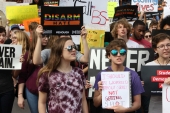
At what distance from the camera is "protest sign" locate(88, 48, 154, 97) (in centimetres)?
460

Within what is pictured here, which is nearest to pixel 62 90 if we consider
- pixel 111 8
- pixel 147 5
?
pixel 111 8

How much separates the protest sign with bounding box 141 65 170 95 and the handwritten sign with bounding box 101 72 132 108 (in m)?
0.29

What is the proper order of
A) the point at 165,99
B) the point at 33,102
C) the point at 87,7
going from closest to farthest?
the point at 165,99
the point at 33,102
the point at 87,7

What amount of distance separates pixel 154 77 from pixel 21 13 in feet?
10.8

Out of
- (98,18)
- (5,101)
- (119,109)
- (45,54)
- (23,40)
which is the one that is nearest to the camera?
(119,109)

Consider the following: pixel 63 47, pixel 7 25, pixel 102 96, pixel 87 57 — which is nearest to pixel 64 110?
pixel 102 96

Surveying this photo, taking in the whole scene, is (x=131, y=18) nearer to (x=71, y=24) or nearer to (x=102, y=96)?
(x=71, y=24)

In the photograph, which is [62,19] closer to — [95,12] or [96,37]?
[96,37]

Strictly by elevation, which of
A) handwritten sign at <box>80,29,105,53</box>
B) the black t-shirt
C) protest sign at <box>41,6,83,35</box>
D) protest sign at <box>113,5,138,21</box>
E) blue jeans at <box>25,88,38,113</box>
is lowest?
blue jeans at <box>25,88,38,113</box>

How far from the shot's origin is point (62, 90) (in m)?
3.65

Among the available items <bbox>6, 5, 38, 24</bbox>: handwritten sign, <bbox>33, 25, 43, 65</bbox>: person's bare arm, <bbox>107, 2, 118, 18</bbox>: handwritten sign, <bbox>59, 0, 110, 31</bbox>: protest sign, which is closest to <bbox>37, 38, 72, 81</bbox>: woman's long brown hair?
<bbox>33, 25, 43, 65</bbox>: person's bare arm

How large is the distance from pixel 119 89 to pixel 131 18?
329cm

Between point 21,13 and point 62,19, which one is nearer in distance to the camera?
point 62,19

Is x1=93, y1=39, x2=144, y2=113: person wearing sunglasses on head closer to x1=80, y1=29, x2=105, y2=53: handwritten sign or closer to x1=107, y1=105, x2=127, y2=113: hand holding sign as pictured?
x1=107, y1=105, x2=127, y2=113: hand holding sign
